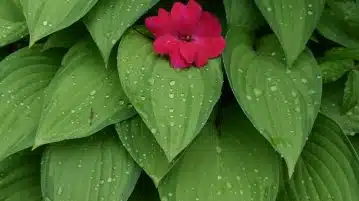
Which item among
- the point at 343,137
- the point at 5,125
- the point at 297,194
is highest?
the point at 5,125

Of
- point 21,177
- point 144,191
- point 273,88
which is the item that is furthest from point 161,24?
point 21,177

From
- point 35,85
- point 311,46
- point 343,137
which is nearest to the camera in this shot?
point 343,137

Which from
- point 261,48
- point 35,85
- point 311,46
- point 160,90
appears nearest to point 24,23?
point 35,85

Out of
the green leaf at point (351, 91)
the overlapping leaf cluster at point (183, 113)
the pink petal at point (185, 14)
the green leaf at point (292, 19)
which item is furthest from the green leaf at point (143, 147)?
the green leaf at point (351, 91)

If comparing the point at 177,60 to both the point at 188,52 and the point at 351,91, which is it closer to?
the point at 188,52

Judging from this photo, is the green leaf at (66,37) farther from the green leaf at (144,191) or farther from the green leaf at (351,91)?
the green leaf at (351,91)

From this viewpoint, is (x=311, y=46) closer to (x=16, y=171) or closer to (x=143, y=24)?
(x=143, y=24)
